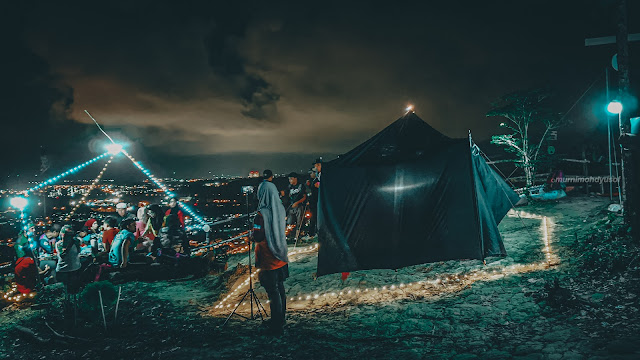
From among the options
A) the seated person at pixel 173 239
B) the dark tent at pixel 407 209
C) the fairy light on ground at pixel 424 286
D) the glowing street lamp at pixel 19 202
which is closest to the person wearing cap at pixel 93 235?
the glowing street lamp at pixel 19 202

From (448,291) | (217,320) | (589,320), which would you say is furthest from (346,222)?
(589,320)

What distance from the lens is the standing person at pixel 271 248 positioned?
497 cm

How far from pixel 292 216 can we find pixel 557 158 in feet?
60.2

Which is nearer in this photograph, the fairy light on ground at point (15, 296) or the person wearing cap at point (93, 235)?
the fairy light on ground at point (15, 296)

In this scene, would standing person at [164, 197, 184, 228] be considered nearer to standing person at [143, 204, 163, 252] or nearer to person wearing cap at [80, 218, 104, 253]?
standing person at [143, 204, 163, 252]

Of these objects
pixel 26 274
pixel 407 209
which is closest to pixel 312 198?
pixel 407 209

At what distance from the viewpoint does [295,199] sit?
11.4 metres

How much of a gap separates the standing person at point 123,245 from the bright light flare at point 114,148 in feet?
22.6

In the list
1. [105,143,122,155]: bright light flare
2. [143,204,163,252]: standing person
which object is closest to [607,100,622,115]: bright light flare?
[143,204,163,252]: standing person

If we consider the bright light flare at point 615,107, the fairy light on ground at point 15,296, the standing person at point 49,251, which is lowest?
the fairy light on ground at point 15,296

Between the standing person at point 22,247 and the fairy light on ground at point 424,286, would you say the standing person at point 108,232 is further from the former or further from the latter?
the fairy light on ground at point 424,286

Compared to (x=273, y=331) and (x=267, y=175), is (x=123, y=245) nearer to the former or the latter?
(x=267, y=175)

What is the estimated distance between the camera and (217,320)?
580 centimetres

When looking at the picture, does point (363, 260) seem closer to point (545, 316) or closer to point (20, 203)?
point (545, 316)
